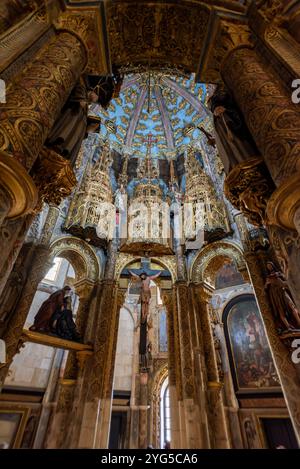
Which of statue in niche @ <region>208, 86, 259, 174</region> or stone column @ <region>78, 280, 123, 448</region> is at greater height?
statue in niche @ <region>208, 86, 259, 174</region>

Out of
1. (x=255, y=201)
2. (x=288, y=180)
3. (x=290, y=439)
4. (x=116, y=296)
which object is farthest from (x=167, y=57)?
(x=290, y=439)

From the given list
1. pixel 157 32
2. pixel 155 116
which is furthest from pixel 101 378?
pixel 155 116

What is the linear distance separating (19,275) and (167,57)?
7251mm

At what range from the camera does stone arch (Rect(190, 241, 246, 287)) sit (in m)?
9.38

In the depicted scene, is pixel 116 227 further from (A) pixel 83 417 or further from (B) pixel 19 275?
(A) pixel 83 417

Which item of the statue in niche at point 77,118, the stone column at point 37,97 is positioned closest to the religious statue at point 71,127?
the statue in niche at point 77,118

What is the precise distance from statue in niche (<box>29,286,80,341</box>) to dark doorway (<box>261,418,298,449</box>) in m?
7.80

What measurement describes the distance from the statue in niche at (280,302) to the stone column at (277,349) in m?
0.21

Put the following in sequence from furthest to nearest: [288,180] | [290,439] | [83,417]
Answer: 1. [290,439]
2. [83,417]
3. [288,180]

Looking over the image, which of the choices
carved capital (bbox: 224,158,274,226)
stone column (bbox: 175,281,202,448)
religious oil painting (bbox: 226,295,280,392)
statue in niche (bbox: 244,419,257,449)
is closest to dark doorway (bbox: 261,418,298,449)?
statue in niche (bbox: 244,419,257,449)

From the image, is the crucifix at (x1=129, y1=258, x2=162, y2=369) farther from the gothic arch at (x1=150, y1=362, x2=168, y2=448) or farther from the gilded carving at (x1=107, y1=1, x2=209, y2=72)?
the gilded carving at (x1=107, y1=1, x2=209, y2=72)

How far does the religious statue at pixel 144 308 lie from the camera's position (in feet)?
27.8

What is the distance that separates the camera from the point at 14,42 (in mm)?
3377

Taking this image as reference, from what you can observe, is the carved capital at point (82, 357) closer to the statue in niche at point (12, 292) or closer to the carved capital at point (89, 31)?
the statue in niche at point (12, 292)
